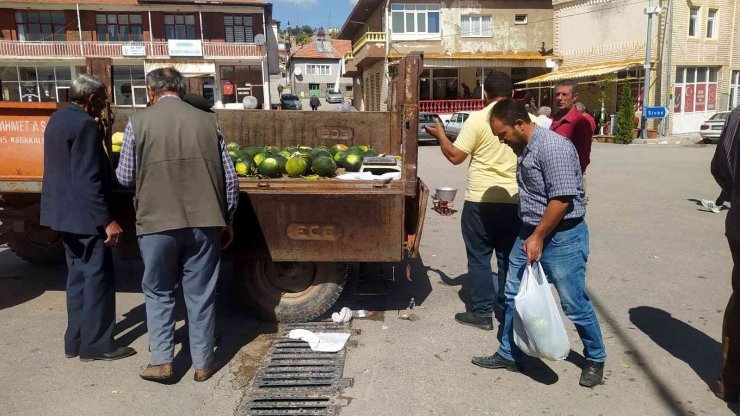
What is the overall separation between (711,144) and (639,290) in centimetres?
2281

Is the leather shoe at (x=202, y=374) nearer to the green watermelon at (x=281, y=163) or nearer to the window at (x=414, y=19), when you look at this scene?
the green watermelon at (x=281, y=163)

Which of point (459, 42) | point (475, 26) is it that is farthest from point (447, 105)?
point (475, 26)

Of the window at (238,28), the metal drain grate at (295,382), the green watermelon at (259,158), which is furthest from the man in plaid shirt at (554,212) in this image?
the window at (238,28)

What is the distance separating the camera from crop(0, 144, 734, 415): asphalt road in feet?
12.1

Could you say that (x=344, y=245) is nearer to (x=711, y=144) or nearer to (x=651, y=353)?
(x=651, y=353)

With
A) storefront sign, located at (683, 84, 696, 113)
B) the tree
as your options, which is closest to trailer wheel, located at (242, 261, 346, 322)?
the tree

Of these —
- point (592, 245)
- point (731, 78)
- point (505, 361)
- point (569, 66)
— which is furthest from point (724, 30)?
point (505, 361)

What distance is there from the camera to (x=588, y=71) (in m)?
30.5

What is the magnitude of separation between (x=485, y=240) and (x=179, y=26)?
42.5 metres

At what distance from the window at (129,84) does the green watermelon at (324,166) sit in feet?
130

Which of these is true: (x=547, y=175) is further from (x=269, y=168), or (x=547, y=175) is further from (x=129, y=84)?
(x=129, y=84)

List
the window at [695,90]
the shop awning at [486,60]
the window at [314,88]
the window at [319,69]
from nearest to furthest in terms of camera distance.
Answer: the window at [695,90] → the shop awning at [486,60] → the window at [314,88] → the window at [319,69]

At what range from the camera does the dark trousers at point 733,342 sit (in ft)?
11.6

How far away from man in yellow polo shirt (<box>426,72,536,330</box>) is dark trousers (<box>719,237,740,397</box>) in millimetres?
1518
